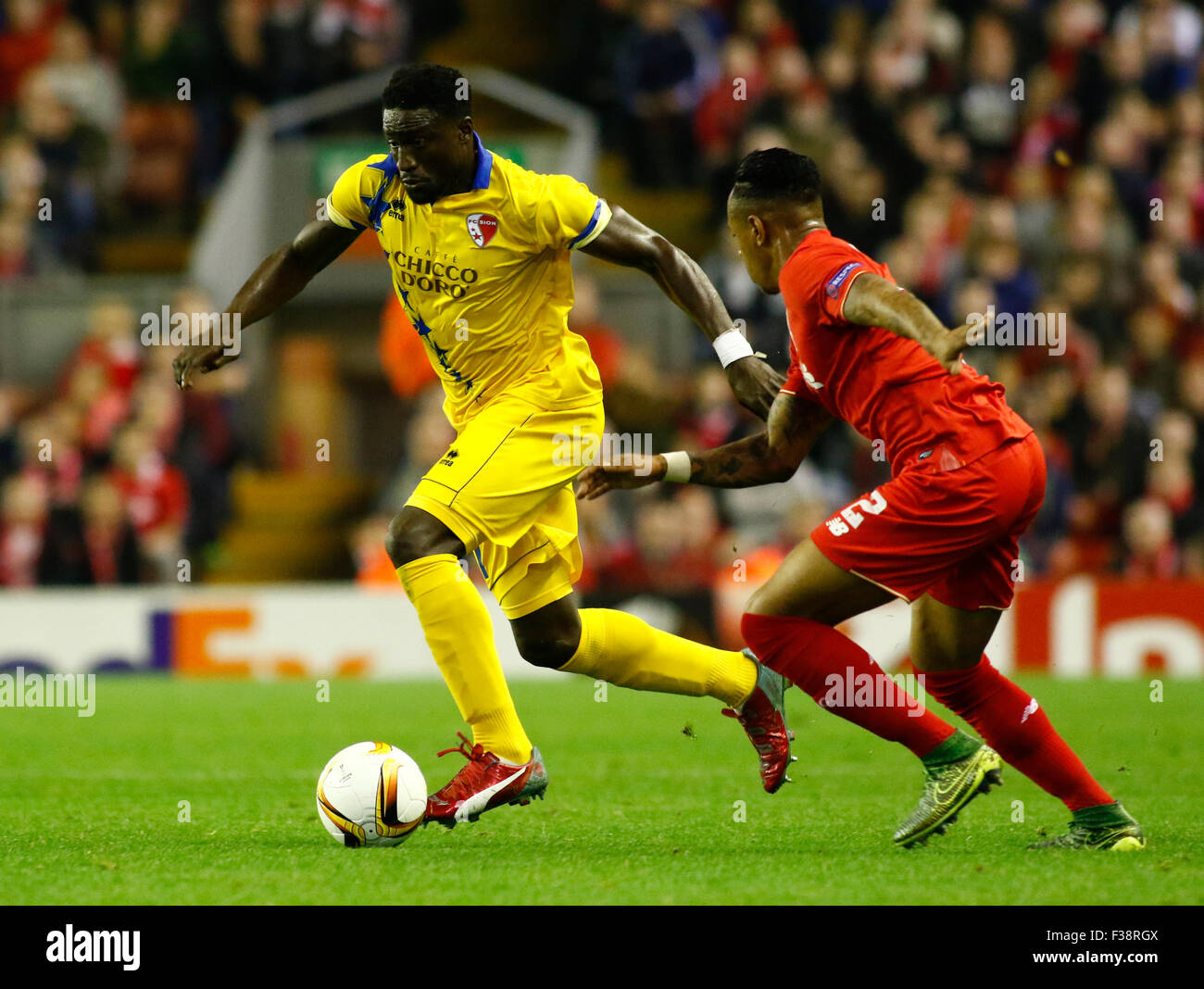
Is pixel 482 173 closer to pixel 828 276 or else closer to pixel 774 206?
pixel 774 206

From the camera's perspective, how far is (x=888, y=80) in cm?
1507

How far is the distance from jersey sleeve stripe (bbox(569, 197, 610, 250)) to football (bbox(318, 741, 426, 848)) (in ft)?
5.65

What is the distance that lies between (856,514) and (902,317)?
0.68m

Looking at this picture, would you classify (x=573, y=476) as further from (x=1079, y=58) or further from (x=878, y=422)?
(x=1079, y=58)

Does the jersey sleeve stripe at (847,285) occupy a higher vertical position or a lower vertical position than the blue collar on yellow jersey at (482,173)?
lower

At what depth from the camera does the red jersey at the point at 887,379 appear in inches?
207

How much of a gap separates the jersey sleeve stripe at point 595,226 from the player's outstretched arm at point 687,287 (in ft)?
0.05

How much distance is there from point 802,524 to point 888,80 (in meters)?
4.37

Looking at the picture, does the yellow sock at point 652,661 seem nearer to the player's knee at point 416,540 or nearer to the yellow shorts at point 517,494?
the yellow shorts at point 517,494

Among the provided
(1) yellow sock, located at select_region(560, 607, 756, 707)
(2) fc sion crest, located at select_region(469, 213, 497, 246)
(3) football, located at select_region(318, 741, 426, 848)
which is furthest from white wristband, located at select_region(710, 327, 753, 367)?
(3) football, located at select_region(318, 741, 426, 848)

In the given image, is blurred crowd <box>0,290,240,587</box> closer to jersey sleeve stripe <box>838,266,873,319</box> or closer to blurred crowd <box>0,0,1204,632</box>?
blurred crowd <box>0,0,1204,632</box>

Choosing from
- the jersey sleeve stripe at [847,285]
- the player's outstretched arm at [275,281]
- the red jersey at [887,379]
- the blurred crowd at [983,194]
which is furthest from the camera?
the blurred crowd at [983,194]

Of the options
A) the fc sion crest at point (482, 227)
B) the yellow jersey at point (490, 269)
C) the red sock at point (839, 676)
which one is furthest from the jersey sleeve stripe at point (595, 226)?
the red sock at point (839, 676)
